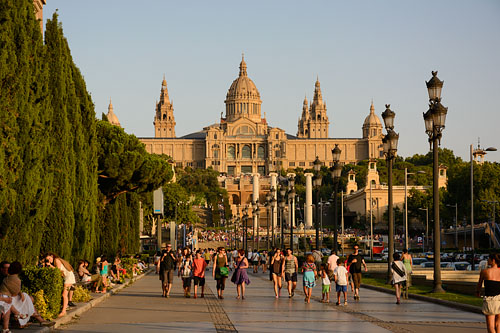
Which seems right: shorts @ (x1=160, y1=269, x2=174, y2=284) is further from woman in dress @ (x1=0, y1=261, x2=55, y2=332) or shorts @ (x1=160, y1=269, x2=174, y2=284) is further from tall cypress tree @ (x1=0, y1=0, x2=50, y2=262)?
woman in dress @ (x1=0, y1=261, x2=55, y2=332)

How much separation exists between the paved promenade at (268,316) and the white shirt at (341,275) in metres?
0.58

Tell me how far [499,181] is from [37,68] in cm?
7806

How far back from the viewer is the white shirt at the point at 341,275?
22594 mm

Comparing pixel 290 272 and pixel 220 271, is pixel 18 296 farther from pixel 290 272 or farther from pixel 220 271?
pixel 290 272

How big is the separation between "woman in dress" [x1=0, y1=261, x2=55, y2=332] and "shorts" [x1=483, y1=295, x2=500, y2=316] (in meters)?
7.43

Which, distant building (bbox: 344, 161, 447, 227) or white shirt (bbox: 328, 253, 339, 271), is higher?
distant building (bbox: 344, 161, 447, 227)

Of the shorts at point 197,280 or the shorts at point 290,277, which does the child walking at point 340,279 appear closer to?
the shorts at point 290,277

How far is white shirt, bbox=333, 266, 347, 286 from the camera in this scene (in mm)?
22594

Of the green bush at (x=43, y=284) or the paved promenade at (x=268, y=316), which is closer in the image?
the paved promenade at (x=268, y=316)

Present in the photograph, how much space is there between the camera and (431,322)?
17.4m

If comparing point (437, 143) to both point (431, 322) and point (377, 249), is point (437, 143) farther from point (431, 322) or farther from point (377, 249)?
point (377, 249)

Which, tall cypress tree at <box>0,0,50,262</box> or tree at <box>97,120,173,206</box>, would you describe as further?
tree at <box>97,120,173,206</box>

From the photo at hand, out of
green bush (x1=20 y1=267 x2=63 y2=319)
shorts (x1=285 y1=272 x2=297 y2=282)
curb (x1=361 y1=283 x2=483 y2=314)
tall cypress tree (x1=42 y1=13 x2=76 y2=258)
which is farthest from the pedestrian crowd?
curb (x1=361 y1=283 x2=483 y2=314)

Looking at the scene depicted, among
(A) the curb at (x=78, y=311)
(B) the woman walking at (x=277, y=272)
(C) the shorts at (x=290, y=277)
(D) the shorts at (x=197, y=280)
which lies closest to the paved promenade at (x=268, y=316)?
(A) the curb at (x=78, y=311)
